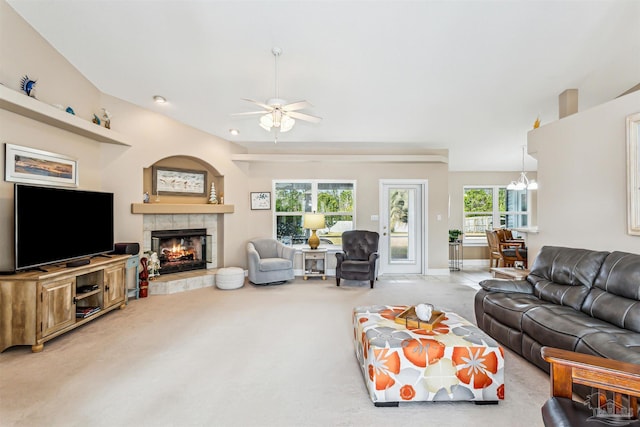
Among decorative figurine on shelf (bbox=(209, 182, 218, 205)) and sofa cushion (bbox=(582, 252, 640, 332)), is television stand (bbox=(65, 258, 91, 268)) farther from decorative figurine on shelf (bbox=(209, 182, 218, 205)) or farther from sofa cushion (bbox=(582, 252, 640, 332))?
sofa cushion (bbox=(582, 252, 640, 332))

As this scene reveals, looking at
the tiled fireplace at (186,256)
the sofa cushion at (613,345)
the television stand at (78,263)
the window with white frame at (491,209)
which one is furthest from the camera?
the window with white frame at (491,209)

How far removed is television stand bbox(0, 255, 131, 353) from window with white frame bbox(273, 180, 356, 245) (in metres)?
3.50

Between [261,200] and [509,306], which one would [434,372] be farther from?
[261,200]

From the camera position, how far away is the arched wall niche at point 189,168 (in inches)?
204

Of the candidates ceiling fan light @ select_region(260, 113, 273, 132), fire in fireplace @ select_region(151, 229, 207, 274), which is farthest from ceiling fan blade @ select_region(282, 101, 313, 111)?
fire in fireplace @ select_region(151, 229, 207, 274)

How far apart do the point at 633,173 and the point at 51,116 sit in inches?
232

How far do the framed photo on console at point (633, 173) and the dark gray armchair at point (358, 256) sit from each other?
10.6ft

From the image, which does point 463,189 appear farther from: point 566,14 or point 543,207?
point 566,14

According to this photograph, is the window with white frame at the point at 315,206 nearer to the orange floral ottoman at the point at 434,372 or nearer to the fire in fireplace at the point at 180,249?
the fire in fireplace at the point at 180,249

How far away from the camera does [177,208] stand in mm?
5234

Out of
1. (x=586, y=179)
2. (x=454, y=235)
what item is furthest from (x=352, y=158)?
(x=586, y=179)

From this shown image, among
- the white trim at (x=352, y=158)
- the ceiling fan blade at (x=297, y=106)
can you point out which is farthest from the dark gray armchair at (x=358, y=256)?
the ceiling fan blade at (x=297, y=106)

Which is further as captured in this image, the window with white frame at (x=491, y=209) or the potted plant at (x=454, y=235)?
the window with white frame at (x=491, y=209)

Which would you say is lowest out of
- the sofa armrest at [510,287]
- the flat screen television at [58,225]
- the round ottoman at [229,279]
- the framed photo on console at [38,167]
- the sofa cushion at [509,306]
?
the round ottoman at [229,279]
